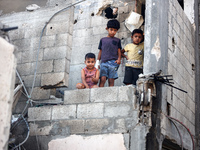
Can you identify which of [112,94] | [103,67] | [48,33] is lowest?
[112,94]

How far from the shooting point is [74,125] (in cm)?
723

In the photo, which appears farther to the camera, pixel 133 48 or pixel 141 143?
pixel 133 48

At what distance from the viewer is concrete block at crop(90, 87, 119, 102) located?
7086 mm

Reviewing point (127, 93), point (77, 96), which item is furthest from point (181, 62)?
point (77, 96)

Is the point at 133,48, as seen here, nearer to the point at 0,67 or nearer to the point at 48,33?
the point at 48,33

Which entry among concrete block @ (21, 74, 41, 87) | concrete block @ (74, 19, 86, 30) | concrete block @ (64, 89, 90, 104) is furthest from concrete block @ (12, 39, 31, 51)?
concrete block @ (64, 89, 90, 104)

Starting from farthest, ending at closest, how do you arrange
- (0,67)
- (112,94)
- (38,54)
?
(38,54)
(112,94)
(0,67)

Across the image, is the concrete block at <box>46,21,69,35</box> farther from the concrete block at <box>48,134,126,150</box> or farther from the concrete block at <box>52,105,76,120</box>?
the concrete block at <box>48,134,126,150</box>

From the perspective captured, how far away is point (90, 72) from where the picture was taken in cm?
776

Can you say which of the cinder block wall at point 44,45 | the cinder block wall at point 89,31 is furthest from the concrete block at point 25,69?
the cinder block wall at point 89,31

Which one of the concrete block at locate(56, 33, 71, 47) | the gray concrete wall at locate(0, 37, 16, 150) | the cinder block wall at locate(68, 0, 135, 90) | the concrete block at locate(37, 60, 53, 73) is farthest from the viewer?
the cinder block wall at locate(68, 0, 135, 90)

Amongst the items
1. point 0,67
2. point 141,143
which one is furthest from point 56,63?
point 0,67

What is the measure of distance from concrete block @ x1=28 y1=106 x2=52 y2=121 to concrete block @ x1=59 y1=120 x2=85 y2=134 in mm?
374

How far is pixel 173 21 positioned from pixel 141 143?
2973mm
